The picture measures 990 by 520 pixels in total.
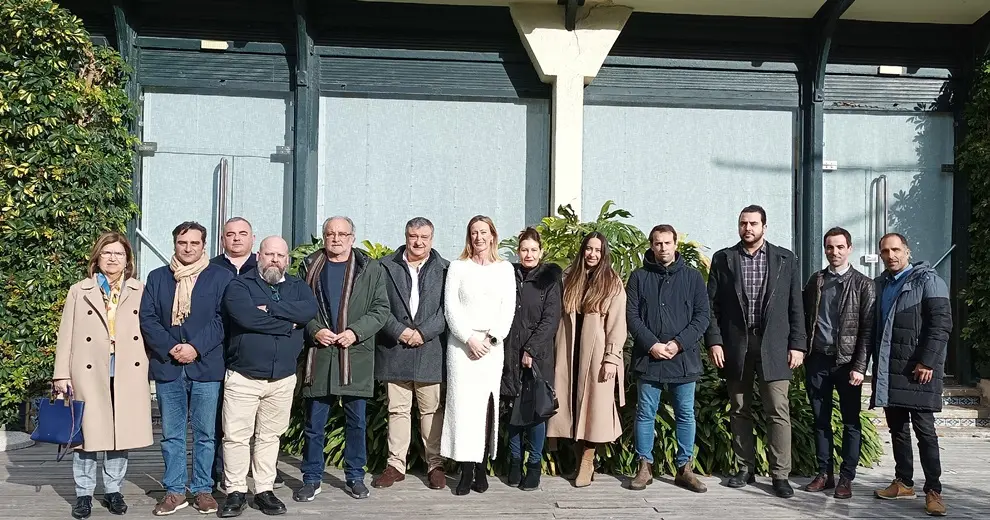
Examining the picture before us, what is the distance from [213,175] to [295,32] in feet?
5.76

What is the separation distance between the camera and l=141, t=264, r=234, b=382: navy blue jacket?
5070 millimetres

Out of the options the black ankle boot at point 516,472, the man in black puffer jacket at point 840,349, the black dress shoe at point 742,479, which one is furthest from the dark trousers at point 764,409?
the black ankle boot at point 516,472

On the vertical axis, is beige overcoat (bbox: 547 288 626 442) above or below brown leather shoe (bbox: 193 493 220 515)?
above

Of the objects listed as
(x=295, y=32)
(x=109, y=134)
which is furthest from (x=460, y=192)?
(x=109, y=134)

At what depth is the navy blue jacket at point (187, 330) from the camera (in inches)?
200

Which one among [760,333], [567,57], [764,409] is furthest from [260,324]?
[567,57]

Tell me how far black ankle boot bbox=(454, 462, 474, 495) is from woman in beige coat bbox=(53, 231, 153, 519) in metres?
2.01

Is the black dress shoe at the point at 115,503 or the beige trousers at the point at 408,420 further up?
the beige trousers at the point at 408,420

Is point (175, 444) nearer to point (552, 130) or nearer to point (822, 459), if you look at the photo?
point (822, 459)

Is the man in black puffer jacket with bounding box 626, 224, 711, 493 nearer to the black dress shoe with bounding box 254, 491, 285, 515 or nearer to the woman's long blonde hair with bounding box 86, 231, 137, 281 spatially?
the black dress shoe with bounding box 254, 491, 285, 515

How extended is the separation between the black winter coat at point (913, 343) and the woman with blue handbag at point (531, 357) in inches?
85.0

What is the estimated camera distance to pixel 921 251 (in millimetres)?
9328

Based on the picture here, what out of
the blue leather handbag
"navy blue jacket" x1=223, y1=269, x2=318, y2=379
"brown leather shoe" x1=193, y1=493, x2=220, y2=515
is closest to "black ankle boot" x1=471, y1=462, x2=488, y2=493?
"navy blue jacket" x1=223, y1=269, x2=318, y2=379

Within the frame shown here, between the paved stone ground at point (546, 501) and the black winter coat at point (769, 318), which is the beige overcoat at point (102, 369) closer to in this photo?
the paved stone ground at point (546, 501)
